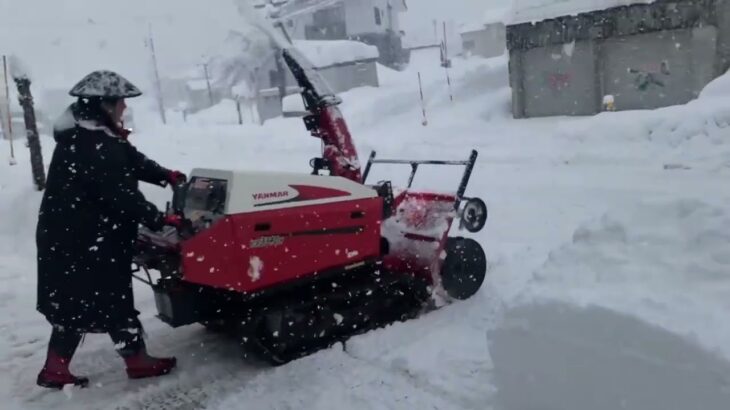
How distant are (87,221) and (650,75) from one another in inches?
628

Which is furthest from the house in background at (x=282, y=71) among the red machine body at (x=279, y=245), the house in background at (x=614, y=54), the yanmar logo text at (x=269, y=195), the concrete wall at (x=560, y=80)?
the yanmar logo text at (x=269, y=195)

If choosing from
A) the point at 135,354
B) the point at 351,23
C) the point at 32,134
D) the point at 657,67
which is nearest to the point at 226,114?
the point at 351,23

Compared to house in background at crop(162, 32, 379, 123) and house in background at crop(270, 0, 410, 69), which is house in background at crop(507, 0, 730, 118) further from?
house in background at crop(270, 0, 410, 69)

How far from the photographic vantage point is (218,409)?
4203mm

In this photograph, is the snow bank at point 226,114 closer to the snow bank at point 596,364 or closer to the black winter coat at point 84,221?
the black winter coat at point 84,221

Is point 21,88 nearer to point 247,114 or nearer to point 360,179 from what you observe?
point 360,179

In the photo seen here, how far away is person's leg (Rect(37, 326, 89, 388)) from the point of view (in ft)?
14.9

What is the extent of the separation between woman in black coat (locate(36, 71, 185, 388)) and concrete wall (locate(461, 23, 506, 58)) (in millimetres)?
50027

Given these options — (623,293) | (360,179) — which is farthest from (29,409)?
(623,293)

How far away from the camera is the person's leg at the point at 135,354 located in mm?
4656

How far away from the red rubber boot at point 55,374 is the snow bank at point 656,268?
9.74 ft

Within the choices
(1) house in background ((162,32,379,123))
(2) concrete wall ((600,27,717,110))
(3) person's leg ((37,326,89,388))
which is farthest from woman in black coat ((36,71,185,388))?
(1) house in background ((162,32,379,123))

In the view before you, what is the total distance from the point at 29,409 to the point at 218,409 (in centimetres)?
121

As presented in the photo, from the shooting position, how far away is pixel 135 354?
4.69 metres
